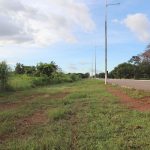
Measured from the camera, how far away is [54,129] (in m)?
9.23

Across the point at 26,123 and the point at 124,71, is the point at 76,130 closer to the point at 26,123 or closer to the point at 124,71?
the point at 26,123

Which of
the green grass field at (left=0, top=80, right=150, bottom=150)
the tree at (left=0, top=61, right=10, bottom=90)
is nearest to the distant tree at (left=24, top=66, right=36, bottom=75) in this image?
the tree at (left=0, top=61, right=10, bottom=90)

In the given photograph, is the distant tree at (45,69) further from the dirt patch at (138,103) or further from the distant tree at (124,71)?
the distant tree at (124,71)

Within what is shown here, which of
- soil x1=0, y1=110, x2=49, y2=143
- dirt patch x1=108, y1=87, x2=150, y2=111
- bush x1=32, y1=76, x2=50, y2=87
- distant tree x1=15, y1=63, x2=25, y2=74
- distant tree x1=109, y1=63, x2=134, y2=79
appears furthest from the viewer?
distant tree x1=109, y1=63, x2=134, y2=79

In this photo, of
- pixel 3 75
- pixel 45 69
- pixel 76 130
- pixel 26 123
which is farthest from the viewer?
pixel 45 69

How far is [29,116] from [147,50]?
77205 mm

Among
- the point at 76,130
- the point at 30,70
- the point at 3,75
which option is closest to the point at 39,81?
the point at 3,75

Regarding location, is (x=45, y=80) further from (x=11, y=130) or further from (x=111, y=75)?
(x=111, y=75)

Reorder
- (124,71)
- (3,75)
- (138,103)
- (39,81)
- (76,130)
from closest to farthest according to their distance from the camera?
(76,130)
(138,103)
(3,75)
(39,81)
(124,71)

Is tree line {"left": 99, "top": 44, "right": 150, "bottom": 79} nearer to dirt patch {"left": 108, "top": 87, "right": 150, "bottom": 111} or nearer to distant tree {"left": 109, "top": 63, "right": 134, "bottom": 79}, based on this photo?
distant tree {"left": 109, "top": 63, "right": 134, "bottom": 79}

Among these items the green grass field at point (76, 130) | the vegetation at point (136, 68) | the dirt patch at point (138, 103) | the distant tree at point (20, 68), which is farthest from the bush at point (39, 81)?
the vegetation at point (136, 68)

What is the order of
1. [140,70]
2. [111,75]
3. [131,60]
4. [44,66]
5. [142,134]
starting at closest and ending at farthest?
[142,134] → [44,66] → [140,70] → [131,60] → [111,75]

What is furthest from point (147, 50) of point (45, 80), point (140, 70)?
point (45, 80)

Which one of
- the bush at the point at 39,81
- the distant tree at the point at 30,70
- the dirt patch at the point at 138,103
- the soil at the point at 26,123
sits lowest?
the soil at the point at 26,123
